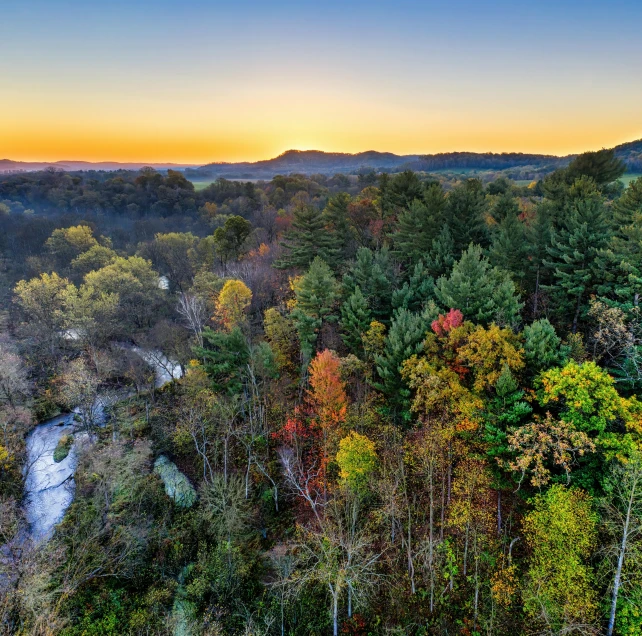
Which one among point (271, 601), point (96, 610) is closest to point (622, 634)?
point (271, 601)

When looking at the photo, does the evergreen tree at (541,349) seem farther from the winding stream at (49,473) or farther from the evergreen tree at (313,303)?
the winding stream at (49,473)

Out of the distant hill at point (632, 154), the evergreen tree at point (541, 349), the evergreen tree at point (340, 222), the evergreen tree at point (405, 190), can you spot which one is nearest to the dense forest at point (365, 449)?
the evergreen tree at point (541, 349)

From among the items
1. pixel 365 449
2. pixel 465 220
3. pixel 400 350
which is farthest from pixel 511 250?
pixel 365 449

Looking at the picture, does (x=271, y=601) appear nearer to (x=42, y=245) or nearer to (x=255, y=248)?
(x=255, y=248)

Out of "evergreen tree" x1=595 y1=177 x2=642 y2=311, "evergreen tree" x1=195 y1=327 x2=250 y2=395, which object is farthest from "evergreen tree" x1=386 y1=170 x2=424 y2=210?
"evergreen tree" x1=195 y1=327 x2=250 y2=395

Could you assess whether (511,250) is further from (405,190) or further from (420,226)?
(405,190)
